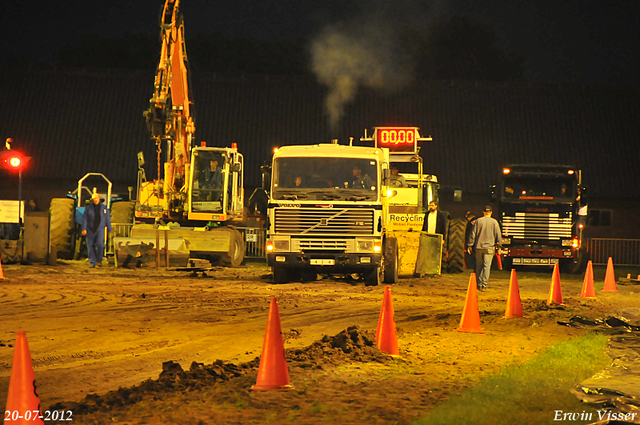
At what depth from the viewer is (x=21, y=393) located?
5273 millimetres

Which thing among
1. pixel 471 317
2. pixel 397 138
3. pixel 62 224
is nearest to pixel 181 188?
pixel 62 224

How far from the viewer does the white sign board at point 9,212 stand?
22.5m

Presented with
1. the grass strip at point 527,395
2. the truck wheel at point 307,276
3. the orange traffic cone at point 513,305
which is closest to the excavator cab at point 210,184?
the truck wheel at point 307,276

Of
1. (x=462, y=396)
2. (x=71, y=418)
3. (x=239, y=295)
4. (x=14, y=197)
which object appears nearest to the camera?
(x=71, y=418)

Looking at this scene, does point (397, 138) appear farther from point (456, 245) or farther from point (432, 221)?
point (456, 245)

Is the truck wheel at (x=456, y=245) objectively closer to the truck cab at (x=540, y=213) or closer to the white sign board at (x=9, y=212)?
the truck cab at (x=540, y=213)

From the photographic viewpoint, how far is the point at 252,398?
678cm

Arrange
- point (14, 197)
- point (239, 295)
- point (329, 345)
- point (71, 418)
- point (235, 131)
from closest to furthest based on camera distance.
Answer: point (71, 418), point (329, 345), point (239, 295), point (14, 197), point (235, 131)

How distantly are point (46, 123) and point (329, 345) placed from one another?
33.9m

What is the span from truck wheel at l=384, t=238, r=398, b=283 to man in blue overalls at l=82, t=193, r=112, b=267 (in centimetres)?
893

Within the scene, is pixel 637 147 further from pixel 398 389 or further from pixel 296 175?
pixel 398 389

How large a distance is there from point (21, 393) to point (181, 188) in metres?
19.0

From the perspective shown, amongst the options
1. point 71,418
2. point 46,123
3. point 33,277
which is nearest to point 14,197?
point 46,123

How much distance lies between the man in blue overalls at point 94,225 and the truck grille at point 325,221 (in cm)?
758
